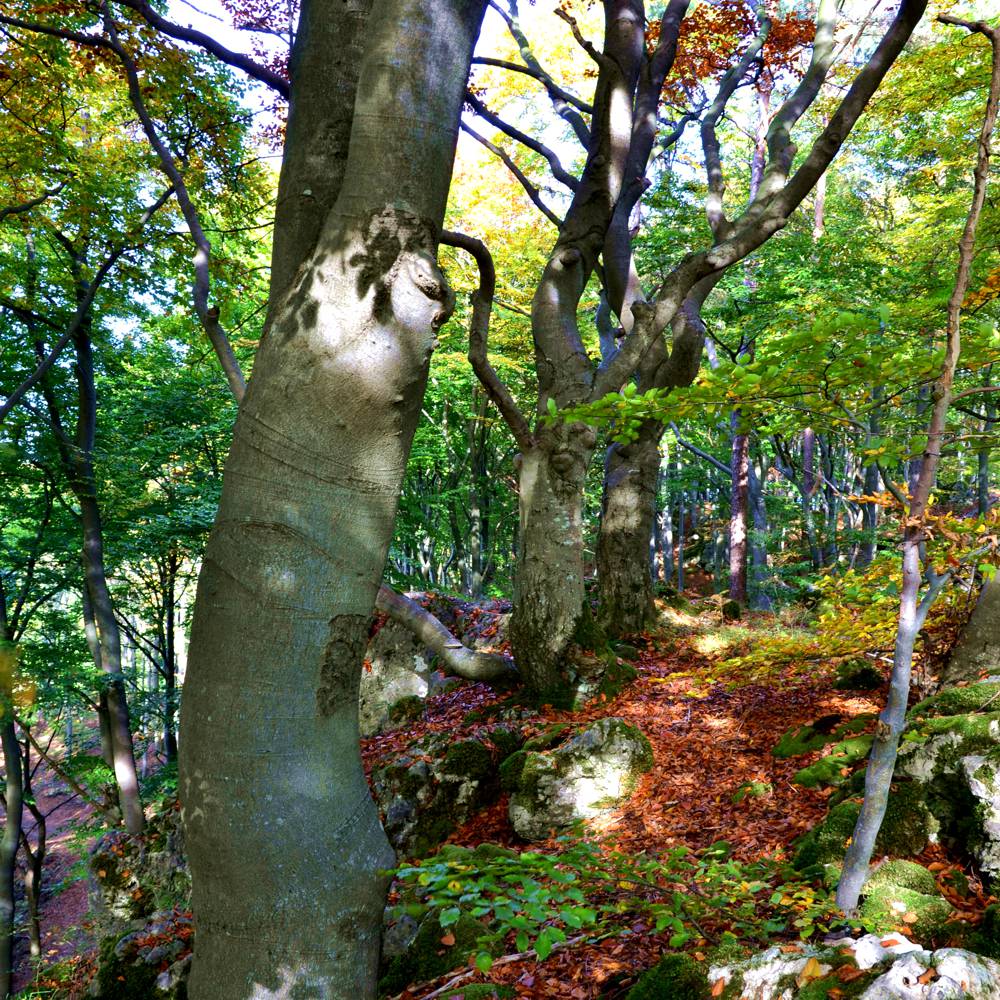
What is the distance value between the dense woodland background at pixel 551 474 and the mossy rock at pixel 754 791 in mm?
23

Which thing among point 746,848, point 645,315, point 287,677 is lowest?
point 746,848

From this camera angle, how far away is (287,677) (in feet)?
6.16

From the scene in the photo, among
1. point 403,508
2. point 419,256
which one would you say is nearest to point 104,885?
point 419,256

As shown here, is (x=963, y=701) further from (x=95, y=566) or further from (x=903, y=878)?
(x=95, y=566)

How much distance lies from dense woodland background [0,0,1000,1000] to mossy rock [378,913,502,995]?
24 mm

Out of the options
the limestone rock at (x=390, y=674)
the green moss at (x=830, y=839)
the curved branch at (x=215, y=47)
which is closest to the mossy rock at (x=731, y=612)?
the limestone rock at (x=390, y=674)

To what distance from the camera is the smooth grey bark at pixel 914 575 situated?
6.27 feet

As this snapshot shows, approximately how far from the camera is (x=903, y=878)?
233 centimetres

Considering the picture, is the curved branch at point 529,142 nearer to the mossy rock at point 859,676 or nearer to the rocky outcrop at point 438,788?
the mossy rock at point 859,676

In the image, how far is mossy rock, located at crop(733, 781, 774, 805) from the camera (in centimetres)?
375

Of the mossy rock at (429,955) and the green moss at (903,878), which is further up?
the green moss at (903,878)

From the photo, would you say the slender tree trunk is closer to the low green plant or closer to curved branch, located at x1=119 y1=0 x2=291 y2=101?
the low green plant

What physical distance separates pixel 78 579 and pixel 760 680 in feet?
36.9

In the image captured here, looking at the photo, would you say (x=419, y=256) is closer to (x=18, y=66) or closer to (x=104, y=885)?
(x=104, y=885)
